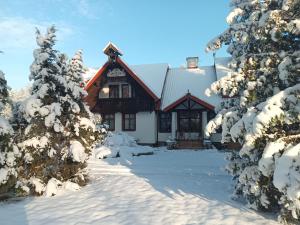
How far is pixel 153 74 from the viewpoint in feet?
111

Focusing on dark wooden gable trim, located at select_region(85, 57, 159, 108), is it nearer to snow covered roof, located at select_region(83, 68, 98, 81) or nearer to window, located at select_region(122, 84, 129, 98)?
window, located at select_region(122, 84, 129, 98)

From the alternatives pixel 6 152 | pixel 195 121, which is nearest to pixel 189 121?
pixel 195 121

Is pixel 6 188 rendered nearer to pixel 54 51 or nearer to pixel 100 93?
pixel 54 51

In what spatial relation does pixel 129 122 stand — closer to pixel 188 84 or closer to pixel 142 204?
pixel 188 84

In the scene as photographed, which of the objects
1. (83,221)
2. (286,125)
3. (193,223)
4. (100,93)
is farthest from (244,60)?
(100,93)

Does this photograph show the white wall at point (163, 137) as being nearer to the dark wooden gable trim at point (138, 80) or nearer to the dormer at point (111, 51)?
the dark wooden gable trim at point (138, 80)

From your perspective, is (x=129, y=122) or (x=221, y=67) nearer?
(x=129, y=122)

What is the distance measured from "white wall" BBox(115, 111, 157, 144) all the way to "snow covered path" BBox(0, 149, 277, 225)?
14674mm

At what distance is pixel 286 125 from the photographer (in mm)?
8266

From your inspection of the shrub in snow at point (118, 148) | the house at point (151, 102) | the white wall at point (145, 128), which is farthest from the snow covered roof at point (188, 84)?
the shrub in snow at point (118, 148)

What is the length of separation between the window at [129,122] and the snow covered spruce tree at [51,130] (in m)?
17.8

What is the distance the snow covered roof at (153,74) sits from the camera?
102 feet

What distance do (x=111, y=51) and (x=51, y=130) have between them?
64.4 feet

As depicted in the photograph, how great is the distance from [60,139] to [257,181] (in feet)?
24.6
